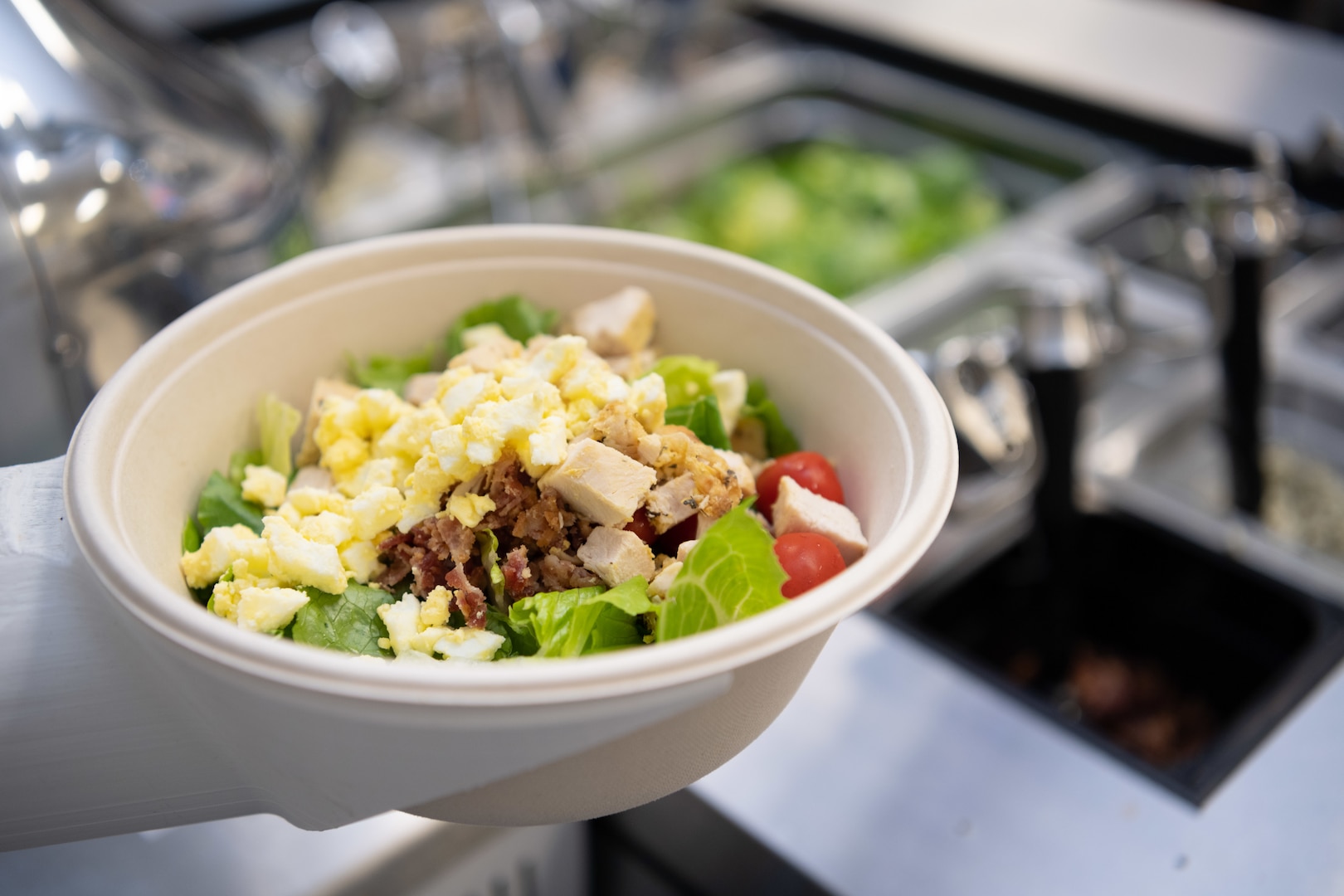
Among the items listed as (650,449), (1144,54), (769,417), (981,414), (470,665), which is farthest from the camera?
(1144,54)

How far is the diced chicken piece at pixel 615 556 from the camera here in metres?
0.62

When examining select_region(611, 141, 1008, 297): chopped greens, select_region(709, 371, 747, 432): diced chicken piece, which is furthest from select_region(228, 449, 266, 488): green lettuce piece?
select_region(611, 141, 1008, 297): chopped greens

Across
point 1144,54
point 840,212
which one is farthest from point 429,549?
point 1144,54

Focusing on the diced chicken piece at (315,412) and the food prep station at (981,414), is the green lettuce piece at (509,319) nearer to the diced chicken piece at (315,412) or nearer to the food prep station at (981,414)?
the diced chicken piece at (315,412)

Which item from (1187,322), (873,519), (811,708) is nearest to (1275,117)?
(1187,322)

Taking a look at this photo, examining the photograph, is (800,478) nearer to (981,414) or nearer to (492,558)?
(492,558)

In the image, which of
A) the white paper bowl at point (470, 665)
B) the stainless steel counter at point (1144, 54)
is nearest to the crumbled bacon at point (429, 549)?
the white paper bowl at point (470, 665)

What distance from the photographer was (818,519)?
0.64 metres

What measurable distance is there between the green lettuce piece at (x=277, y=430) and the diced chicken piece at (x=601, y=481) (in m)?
0.21

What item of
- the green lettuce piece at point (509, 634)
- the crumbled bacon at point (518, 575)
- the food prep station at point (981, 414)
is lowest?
the food prep station at point (981, 414)

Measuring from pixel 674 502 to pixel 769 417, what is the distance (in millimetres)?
138

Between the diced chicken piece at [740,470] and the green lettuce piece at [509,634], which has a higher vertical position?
the diced chicken piece at [740,470]

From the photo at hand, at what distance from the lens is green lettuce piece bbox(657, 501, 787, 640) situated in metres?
0.56

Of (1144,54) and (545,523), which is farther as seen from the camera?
(1144,54)
